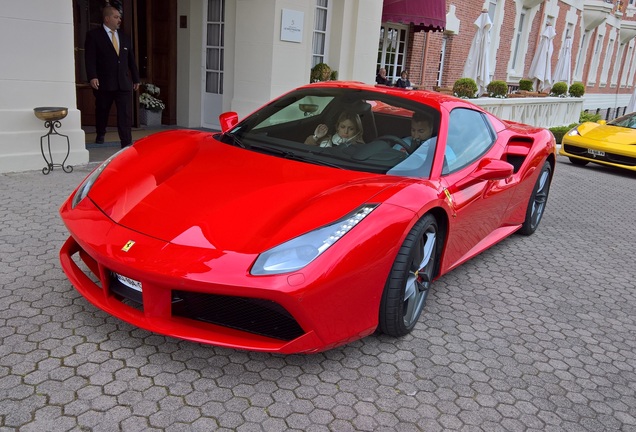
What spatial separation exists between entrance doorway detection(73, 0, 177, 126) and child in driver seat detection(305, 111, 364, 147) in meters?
6.56

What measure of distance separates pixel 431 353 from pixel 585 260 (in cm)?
274

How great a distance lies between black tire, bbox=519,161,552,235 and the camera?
5371 mm

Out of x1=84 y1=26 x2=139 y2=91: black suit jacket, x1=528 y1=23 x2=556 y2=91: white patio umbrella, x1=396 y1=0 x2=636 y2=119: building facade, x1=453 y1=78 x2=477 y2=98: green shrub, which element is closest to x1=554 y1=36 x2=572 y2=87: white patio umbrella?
x1=396 y1=0 x2=636 y2=119: building facade

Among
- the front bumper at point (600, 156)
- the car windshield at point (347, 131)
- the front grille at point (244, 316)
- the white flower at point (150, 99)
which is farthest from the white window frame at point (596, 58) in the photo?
the front grille at point (244, 316)

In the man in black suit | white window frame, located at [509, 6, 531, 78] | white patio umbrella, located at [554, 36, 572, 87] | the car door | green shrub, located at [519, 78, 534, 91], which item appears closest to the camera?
the car door

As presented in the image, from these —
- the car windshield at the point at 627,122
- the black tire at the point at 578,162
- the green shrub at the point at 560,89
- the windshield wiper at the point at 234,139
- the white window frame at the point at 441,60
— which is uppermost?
the white window frame at the point at 441,60

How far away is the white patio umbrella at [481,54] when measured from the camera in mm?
13930

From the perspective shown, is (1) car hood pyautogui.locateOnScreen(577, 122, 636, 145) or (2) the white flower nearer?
(2) the white flower

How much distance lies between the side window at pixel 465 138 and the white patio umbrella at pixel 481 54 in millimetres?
10300

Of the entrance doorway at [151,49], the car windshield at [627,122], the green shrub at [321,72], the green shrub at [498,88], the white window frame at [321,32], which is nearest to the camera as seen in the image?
the entrance doorway at [151,49]

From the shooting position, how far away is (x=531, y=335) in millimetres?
3471

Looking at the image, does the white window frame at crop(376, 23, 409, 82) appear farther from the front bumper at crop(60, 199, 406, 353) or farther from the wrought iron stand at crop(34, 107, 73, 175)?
the front bumper at crop(60, 199, 406, 353)

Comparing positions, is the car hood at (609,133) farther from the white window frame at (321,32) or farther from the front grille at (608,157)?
the white window frame at (321,32)

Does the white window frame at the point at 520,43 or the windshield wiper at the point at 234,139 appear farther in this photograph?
the white window frame at the point at 520,43
